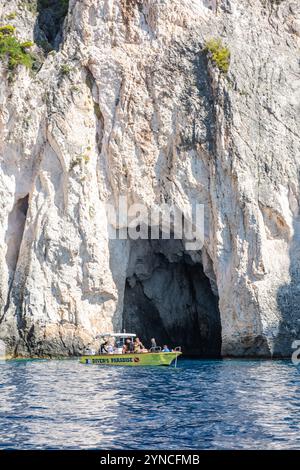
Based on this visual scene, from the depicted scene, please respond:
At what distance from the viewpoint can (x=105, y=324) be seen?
4191 centimetres

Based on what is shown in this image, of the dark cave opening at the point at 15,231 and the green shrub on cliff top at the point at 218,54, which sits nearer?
the green shrub on cliff top at the point at 218,54

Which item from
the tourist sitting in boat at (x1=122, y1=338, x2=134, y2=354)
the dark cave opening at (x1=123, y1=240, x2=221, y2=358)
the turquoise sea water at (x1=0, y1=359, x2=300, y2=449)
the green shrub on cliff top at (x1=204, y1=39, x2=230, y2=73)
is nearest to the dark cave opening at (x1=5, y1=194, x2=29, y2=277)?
the dark cave opening at (x1=123, y1=240, x2=221, y2=358)

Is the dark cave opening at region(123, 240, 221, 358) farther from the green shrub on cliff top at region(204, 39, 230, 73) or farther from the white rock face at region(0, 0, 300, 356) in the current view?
the green shrub on cliff top at region(204, 39, 230, 73)

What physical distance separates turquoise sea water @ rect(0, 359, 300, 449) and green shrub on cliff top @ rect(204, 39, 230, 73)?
1913cm

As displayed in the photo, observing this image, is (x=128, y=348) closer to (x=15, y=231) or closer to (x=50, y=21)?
(x=15, y=231)

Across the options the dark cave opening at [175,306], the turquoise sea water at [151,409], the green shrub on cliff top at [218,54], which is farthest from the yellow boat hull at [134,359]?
A: the green shrub on cliff top at [218,54]

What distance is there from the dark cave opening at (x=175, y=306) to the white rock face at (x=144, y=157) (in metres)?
4.94

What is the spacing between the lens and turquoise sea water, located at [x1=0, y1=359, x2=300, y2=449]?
1566 centimetres

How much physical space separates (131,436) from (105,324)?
1022 inches

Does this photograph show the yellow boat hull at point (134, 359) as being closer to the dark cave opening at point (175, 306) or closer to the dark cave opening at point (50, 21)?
the dark cave opening at point (175, 306)

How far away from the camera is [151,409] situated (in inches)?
786

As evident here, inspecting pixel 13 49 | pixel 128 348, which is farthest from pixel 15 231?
pixel 13 49

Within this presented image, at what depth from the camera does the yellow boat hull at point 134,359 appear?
34156 mm

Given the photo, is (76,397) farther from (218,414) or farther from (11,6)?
(11,6)
